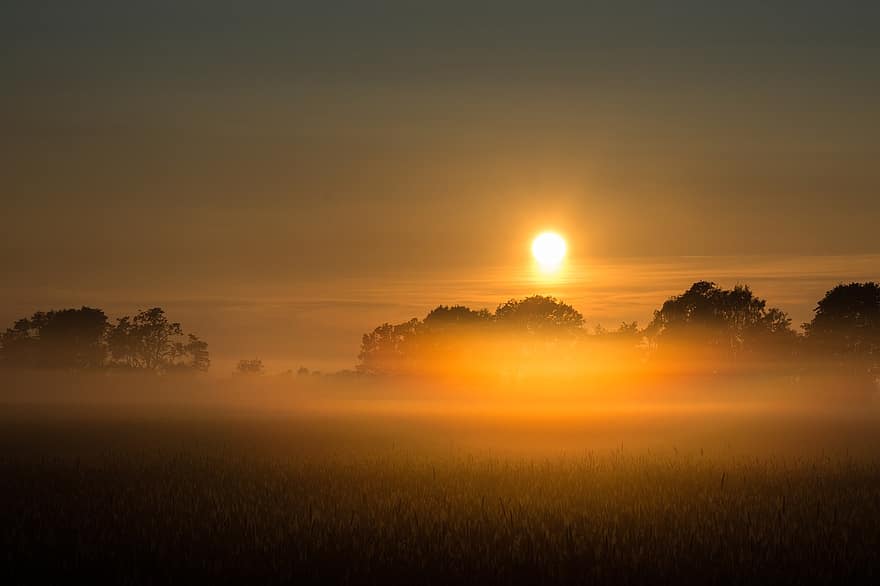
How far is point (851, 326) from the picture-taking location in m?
83.1

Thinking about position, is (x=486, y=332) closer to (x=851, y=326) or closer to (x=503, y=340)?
(x=503, y=340)

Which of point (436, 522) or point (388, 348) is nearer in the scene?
point (436, 522)

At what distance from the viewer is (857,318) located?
273 ft

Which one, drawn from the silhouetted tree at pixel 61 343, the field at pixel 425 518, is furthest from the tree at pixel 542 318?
the field at pixel 425 518

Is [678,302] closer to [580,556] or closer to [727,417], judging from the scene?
[727,417]

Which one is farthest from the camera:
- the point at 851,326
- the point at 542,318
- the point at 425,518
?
the point at 542,318

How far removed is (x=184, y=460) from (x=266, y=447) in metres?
8.21

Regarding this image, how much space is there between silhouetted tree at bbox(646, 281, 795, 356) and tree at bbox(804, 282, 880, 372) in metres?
6.39

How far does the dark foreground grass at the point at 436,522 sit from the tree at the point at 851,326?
60.8 m

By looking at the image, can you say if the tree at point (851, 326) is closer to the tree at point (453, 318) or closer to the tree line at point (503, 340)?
the tree line at point (503, 340)

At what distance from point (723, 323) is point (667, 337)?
6.75 m

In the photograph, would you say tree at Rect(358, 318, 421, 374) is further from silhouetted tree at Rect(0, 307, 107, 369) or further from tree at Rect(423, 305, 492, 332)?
silhouetted tree at Rect(0, 307, 107, 369)

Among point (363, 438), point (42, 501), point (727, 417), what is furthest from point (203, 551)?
point (727, 417)

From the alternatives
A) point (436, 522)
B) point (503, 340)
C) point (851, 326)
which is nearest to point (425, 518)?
point (436, 522)
